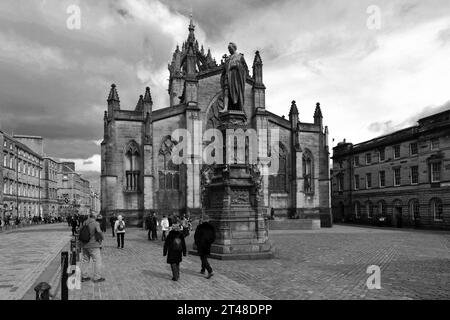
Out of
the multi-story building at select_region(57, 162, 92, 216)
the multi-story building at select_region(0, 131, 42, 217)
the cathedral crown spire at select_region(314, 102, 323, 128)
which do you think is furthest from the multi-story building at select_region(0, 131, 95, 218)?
the cathedral crown spire at select_region(314, 102, 323, 128)

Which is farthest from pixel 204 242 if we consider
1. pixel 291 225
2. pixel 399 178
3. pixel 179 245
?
pixel 399 178

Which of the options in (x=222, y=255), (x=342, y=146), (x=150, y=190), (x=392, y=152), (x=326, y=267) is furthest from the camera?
(x=342, y=146)

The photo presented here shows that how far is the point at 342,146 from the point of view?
56281 millimetres

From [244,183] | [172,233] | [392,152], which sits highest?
[392,152]

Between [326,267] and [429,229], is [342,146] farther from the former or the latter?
[326,267]

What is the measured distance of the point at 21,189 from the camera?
62969mm

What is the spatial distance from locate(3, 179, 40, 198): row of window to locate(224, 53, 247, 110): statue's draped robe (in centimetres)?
4913

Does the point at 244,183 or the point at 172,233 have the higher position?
the point at 244,183

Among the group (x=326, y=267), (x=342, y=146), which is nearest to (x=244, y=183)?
(x=326, y=267)

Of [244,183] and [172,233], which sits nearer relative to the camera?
[172,233]

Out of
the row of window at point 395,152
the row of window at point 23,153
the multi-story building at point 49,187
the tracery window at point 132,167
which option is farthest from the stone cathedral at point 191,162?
the multi-story building at point 49,187

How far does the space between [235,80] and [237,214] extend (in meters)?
5.43
